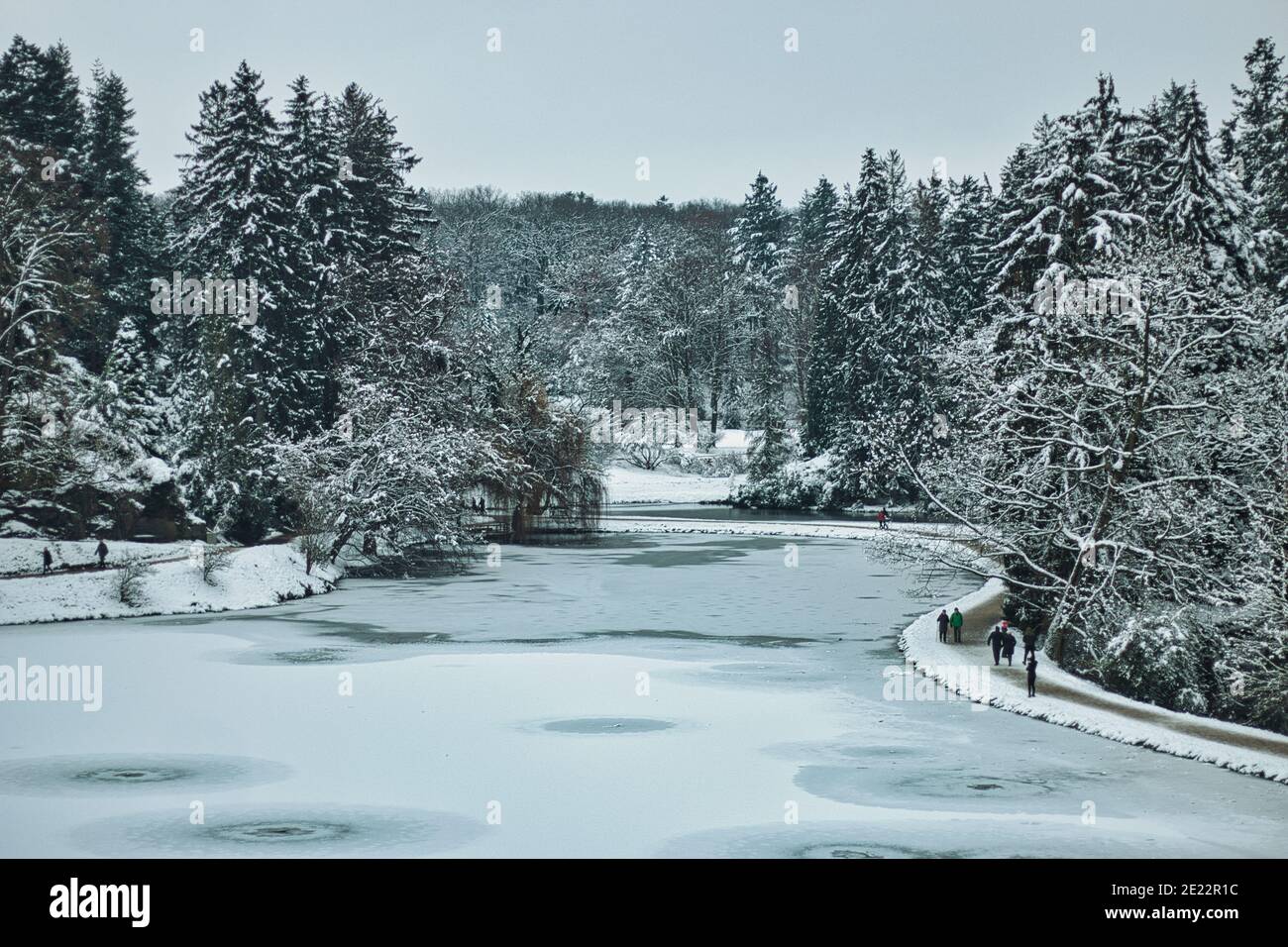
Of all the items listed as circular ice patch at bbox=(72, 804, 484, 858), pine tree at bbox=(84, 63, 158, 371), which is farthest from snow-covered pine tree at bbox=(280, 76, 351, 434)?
circular ice patch at bbox=(72, 804, 484, 858)

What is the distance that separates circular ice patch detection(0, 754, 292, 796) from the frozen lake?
2.8 inches

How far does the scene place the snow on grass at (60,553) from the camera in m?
43.2

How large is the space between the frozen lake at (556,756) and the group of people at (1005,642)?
1442 mm

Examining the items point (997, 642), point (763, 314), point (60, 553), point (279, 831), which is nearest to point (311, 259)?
point (60, 553)

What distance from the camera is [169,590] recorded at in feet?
136

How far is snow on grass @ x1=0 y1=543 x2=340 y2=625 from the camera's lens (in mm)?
38906

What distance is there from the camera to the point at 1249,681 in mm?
26109

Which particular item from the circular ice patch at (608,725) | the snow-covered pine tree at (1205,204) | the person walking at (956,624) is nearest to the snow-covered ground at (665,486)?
the snow-covered pine tree at (1205,204)

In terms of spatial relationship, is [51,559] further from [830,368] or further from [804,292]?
[804,292]

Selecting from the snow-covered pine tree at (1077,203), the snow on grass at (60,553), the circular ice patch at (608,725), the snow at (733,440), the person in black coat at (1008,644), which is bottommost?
the circular ice patch at (608,725)

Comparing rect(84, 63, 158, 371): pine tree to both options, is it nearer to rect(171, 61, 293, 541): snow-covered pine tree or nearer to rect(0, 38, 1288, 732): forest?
rect(0, 38, 1288, 732): forest

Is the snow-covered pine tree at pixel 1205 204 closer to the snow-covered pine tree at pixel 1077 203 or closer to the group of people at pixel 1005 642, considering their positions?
the snow-covered pine tree at pixel 1077 203
